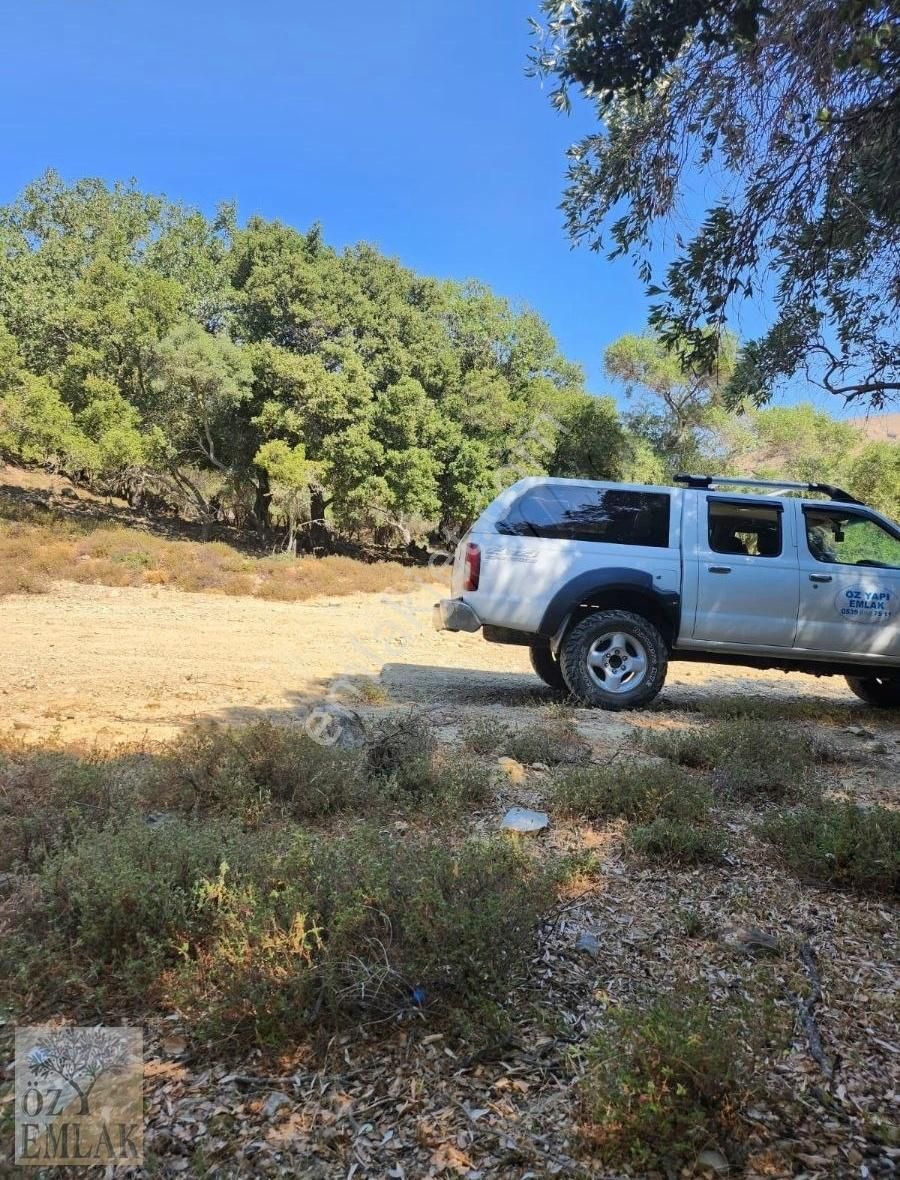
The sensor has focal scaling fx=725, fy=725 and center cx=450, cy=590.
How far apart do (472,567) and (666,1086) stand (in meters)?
5.30

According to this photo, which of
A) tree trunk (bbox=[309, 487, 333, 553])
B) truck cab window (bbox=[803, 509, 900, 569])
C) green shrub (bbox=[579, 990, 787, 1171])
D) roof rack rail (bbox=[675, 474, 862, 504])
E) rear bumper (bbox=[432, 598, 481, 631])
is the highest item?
tree trunk (bbox=[309, 487, 333, 553])

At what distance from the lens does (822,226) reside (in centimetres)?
458

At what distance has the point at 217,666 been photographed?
8250 millimetres

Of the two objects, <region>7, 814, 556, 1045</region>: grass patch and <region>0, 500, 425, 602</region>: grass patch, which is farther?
<region>0, 500, 425, 602</region>: grass patch

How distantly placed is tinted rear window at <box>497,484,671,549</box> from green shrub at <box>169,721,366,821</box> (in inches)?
134

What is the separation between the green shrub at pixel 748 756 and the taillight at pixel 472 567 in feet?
7.25

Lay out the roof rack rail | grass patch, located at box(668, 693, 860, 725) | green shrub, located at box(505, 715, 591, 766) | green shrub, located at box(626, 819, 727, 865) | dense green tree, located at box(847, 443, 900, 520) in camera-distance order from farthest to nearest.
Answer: dense green tree, located at box(847, 443, 900, 520), the roof rack rail, grass patch, located at box(668, 693, 860, 725), green shrub, located at box(505, 715, 591, 766), green shrub, located at box(626, 819, 727, 865)

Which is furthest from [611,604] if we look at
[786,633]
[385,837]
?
[385,837]

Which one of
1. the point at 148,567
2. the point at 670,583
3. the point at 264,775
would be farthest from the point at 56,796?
the point at 148,567

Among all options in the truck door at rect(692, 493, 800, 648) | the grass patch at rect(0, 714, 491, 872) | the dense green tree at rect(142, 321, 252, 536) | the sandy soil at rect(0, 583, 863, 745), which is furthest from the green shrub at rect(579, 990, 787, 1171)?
the dense green tree at rect(142, 321, 252, 536)

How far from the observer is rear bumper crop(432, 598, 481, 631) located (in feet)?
22.3

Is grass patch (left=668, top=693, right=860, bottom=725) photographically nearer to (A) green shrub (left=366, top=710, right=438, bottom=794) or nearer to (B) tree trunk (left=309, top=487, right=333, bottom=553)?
(A) green shrub (left=366, top=710, right=438, bottom=794)

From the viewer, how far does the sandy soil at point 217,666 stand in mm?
6102

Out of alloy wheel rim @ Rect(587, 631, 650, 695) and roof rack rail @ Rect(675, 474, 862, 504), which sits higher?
roof rack rail @ Rect(675, 474, 862, 504)
